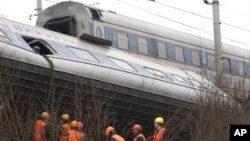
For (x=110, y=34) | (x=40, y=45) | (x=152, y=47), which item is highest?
(x=110, y=34)

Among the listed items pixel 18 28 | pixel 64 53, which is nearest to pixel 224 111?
pixel 64 53

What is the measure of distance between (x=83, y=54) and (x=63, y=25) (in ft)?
20.9

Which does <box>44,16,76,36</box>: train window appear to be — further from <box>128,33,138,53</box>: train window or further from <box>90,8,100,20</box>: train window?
<box>128,33,138,53</box>: train window

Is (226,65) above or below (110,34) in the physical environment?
below

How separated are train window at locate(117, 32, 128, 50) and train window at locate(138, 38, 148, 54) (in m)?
0.77

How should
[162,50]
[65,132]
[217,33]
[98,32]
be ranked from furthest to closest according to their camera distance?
[162,50] < [217,33] < [98,32] < [65,132]

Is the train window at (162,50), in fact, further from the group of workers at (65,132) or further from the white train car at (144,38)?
the group of workers at (65,132)

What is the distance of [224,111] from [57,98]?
3814mm

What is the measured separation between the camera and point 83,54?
13.6m

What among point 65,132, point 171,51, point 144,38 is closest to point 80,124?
point 65,132

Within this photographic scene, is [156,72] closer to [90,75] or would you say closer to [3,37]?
[90,75]

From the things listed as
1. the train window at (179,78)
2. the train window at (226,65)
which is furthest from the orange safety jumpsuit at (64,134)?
the train window at (226,65)

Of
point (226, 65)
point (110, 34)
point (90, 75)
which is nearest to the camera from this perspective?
point (90, 75)

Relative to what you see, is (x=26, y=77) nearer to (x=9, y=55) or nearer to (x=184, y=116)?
(x=9, y=55)
